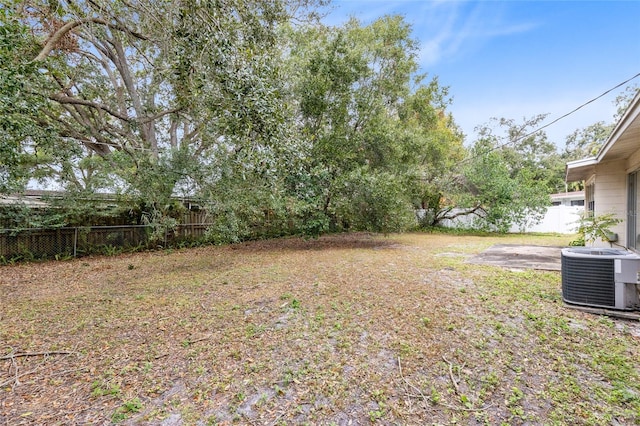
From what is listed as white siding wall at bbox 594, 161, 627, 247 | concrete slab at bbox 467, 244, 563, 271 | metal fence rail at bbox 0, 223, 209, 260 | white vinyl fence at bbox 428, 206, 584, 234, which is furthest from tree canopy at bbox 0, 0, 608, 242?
white vinyl fence at bbox 428, 206, 584, 234

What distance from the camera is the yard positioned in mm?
1892

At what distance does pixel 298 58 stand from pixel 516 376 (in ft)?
28.5

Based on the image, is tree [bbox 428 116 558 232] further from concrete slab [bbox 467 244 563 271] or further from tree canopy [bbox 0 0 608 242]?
concrete slab [bbox 467 244 563 271]

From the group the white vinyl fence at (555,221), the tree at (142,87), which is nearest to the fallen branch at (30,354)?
the tree at (142,87)

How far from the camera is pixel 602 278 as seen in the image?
11.0 feet

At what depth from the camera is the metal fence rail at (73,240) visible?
6.91 metres

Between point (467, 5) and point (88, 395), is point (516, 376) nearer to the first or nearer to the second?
point (88, 395)

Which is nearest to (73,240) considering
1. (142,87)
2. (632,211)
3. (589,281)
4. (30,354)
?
(142,87)

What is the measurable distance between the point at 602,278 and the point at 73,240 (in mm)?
10420

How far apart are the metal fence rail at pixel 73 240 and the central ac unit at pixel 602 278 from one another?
8.17 meters

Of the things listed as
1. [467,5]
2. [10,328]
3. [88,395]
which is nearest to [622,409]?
[88,395]

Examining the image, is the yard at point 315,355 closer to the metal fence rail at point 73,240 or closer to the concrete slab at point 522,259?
the concrete slab at point 522,259

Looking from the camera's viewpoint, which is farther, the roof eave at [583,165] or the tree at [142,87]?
the roof eave at [583,165]

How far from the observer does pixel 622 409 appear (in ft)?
6.05
